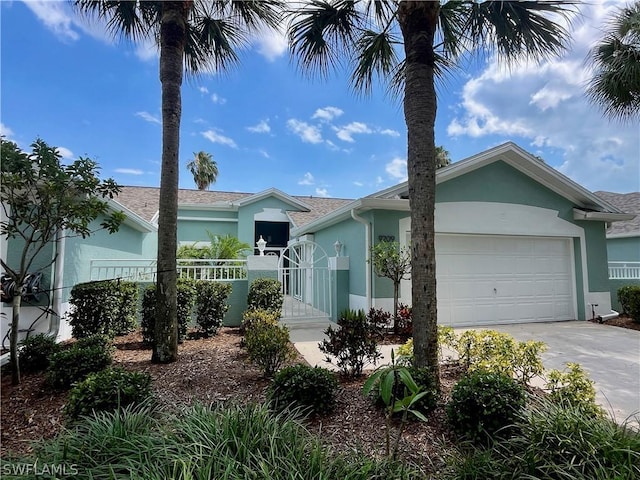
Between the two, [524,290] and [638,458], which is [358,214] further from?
[638,458]

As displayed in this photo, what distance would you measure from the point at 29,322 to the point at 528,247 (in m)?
13.6

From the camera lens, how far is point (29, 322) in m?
7.01

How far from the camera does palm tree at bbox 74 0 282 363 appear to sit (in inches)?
216

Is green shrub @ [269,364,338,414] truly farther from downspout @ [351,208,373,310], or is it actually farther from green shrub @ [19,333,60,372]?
downspout @ [351,208,373,310]

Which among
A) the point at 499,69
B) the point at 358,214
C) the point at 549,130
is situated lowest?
the point at 358,214

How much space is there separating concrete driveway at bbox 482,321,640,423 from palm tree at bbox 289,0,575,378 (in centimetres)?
268

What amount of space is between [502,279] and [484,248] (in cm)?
113

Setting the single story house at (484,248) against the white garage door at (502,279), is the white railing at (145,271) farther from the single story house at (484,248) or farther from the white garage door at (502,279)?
the white garage door at (502,279)

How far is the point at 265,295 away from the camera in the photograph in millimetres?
8805

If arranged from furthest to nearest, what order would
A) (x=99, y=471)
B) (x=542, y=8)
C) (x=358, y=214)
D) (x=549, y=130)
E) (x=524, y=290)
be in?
(x=549, y=130)
(x=524, y=290)
(x=358, y=214)
(x=542, y=8)
(x=99, y=471)

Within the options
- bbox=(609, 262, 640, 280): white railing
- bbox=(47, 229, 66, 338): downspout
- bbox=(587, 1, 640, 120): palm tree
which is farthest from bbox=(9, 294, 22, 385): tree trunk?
bbox=(609, 262, 640, 280): white railing

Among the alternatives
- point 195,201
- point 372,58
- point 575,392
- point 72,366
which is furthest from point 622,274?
point 195,201

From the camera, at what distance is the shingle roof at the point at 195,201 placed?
15844 millimetres

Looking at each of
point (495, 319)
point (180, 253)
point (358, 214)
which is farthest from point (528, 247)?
point (180, 253)
